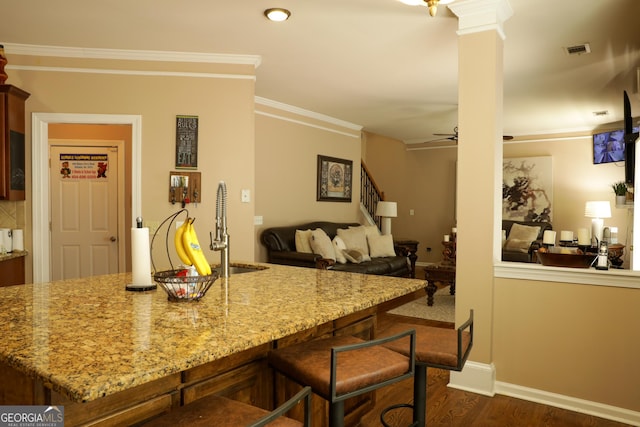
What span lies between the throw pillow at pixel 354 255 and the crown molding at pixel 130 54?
2.76 metres

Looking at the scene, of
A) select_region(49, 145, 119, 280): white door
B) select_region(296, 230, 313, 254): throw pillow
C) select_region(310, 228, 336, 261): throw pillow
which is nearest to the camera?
select_region(49, 145, 119, 280): white door

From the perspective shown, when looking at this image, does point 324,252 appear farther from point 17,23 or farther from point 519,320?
point 17,23

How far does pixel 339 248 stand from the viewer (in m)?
6.20

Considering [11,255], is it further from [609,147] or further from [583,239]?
[609,147]

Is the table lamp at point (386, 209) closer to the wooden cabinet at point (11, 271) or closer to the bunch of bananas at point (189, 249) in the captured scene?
the wooden cabinet at point (11, 271)

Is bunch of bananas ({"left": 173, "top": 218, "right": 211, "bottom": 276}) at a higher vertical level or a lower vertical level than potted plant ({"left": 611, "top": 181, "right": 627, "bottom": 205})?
lower

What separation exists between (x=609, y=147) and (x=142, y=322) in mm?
8152

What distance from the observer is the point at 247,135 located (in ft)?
14.2

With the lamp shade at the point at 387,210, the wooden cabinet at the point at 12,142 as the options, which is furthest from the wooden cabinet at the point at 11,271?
the lamp shade at the point at 387,210

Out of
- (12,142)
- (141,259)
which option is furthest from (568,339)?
(12,142)

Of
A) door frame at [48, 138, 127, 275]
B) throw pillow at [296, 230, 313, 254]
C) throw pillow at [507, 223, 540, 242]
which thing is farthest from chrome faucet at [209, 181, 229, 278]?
throw pillow at [507, 223, 540, 242]

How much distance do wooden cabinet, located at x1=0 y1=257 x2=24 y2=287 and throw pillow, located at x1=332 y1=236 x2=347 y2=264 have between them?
132 inches

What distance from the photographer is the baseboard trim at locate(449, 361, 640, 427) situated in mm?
2752

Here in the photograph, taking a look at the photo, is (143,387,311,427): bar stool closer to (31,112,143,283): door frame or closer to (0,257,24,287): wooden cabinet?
(0,257,24,287): wooden cabinet
